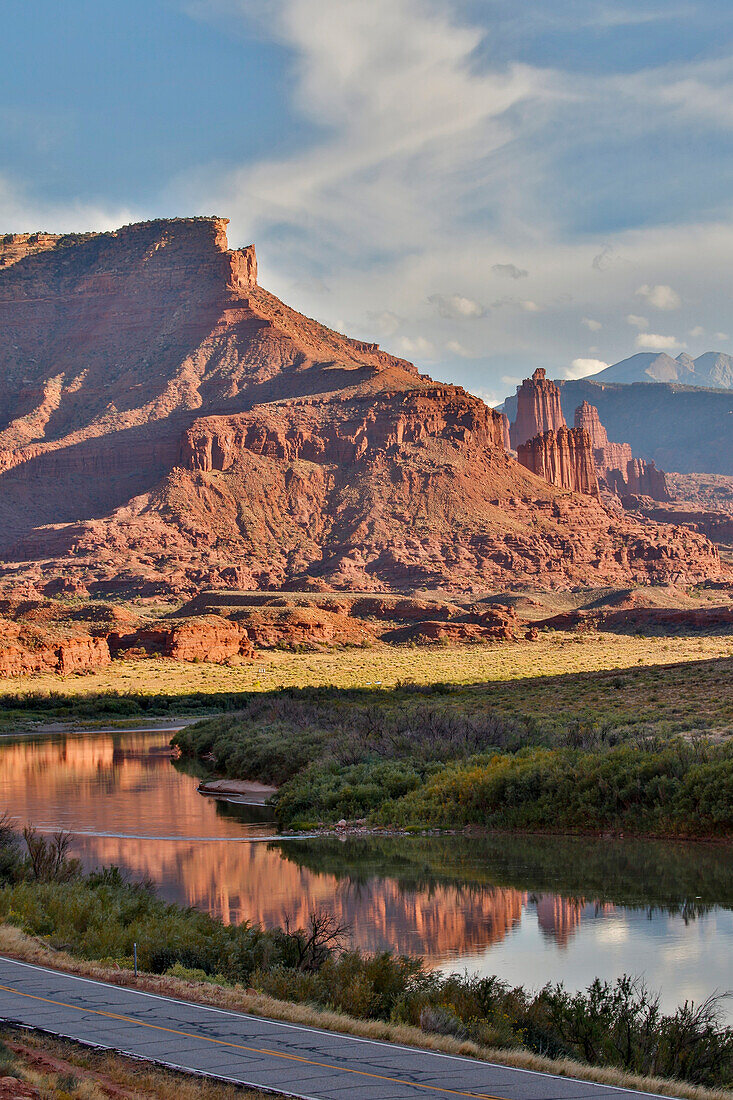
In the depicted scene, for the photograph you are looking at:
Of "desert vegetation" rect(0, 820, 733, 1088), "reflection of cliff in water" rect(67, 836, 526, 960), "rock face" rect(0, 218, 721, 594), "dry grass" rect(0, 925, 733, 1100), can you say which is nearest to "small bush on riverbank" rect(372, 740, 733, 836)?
"reflection of cliff in water" rect(67, 836, 526, 960)

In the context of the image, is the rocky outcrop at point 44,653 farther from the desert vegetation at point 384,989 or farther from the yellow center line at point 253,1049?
the yellow center line at point 253,1049

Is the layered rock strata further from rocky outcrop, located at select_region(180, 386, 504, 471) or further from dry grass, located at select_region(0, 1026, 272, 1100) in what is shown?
dry grass, located at select_region(0, 1026, 272, 1100)

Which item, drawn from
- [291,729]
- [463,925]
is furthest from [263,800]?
→ [463,925]

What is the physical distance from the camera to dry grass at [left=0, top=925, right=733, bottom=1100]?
32.8ft

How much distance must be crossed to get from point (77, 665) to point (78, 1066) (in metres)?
75.6

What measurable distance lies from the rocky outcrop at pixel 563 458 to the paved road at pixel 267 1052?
540 ft

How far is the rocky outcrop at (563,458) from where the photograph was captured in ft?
577

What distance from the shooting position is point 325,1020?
37.1 ft

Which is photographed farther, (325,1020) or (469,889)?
(469,889)

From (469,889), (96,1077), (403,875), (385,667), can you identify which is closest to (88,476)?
(385,667)

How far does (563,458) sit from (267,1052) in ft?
563

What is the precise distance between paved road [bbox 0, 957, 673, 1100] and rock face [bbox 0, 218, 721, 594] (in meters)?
113

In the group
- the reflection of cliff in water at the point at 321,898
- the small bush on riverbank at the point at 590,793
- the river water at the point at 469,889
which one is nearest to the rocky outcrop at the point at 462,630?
the river water at the point at 469,889

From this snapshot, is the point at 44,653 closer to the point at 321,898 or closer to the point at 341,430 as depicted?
the point at 321,898
